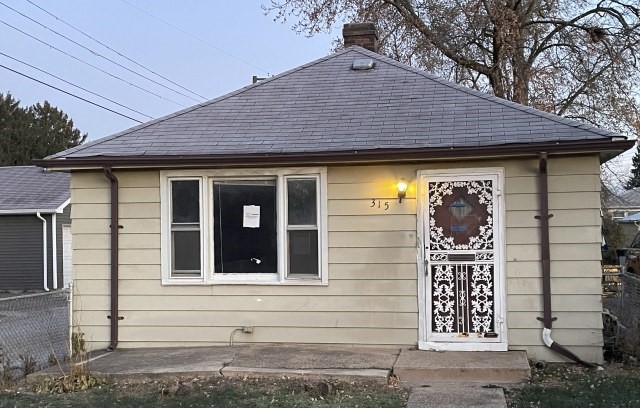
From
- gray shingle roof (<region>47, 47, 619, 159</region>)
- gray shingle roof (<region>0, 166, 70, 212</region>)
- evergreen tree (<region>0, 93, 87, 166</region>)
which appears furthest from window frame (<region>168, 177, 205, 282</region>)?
evergreen tree (<region>0, 93, 87, 166</region>)

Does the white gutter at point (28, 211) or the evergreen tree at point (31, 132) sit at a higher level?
the evergreen tree at point (31, 132)

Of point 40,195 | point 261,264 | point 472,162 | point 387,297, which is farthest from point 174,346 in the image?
point 40,195

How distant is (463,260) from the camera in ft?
25.8

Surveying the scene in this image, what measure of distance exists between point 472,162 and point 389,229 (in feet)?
4.11

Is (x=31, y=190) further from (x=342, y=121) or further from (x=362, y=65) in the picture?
(x=342, y=121)

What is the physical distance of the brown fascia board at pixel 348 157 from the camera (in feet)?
23.7

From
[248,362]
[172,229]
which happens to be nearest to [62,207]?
[172,229]

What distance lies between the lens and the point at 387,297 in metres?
8.00

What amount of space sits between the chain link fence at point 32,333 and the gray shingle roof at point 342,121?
260 cm

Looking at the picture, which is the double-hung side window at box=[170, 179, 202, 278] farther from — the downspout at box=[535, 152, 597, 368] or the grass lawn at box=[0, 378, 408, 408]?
the downspout at box=[535, 152, 597, 368]

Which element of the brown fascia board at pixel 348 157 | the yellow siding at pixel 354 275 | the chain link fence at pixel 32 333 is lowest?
the chain link fence at pixel 32 333

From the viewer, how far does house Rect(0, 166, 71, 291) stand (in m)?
20.7

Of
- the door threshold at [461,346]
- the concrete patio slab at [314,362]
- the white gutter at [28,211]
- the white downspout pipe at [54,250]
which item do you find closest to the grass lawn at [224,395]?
the concrete patio slab at [314,362]

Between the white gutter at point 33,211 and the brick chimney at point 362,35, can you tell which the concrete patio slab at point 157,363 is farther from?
the white gutter at point 33,211
